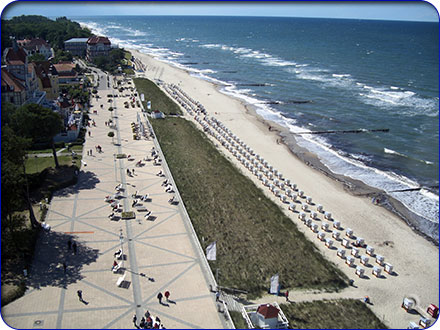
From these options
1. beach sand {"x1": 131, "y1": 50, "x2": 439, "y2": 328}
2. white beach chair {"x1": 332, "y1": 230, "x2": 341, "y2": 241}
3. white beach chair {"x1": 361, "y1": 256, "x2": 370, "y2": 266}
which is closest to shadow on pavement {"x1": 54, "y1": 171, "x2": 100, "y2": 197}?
beach sand {"x1": 131, "y1": 50, "x2": 439, "y2": 328}

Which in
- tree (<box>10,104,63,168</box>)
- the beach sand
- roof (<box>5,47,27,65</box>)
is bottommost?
the beach sand

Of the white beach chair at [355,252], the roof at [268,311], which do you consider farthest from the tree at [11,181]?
the white beach chair at [355,252]

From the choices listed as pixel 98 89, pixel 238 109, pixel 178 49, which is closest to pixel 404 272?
pixel 238 109

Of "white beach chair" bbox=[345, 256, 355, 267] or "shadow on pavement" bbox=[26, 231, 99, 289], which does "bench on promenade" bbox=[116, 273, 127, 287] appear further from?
"white beach chair" bbox=[345, 256, 355, 267]

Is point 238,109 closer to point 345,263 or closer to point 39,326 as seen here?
point 345,263

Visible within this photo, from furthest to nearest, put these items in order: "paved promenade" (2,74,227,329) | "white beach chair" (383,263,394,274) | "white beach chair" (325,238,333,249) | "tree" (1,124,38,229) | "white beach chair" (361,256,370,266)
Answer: "white beach chair" (325,238,333,249) < "white beach chair" (361,256,370,266) < "white beach chair" (383,263,394,274) < "tree" (1,124,38,229) < "paved promenade" (2,74,227,329)

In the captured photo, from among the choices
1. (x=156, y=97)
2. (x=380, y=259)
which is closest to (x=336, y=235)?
(x=380, y=259)
